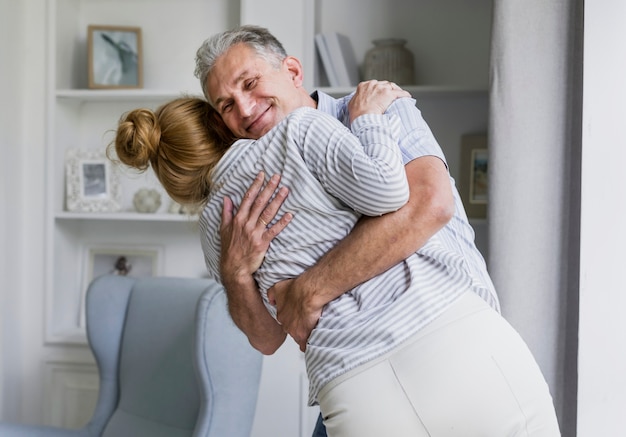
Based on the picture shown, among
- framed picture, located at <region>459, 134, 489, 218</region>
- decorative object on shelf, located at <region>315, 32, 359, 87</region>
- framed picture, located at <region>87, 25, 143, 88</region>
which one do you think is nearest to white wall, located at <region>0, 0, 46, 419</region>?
framed picture, located at <region>87, 25, 143, 88</region>

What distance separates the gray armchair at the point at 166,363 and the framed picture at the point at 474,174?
3.36 ft

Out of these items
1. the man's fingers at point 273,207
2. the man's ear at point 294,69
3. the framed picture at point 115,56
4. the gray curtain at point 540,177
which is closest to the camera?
the man's fingers at point 273,207

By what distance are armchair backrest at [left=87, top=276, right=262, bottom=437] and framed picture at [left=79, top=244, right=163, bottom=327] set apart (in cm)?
46

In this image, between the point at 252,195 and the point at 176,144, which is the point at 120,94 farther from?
the point at 252,195

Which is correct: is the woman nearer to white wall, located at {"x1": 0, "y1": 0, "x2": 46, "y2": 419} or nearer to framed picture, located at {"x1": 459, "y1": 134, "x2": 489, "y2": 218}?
framed picture, located at {"x1": 459, "y1": 134, "x2": 489, "y2": 218}

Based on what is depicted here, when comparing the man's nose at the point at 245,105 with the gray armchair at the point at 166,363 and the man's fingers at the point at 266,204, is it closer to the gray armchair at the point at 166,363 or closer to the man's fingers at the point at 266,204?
the man's fingers at the point at 266,204

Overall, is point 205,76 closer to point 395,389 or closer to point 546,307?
point 395,389

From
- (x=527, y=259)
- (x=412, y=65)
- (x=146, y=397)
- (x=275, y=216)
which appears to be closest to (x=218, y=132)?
(x=275, y=216)

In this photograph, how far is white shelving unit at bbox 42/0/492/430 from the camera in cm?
305

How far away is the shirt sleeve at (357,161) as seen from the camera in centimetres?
118

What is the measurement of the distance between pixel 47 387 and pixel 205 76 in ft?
7.18

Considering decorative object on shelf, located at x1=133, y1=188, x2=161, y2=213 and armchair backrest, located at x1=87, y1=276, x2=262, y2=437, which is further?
decorative object on shelf, located at x1=133, y1=188, x2=161, y2=213

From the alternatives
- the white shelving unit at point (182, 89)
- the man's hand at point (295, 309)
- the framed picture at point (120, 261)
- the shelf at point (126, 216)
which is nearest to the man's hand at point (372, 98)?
the man's hand at point (295, 309)

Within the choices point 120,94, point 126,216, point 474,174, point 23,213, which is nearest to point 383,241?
point 474,174
